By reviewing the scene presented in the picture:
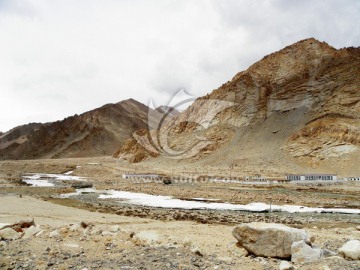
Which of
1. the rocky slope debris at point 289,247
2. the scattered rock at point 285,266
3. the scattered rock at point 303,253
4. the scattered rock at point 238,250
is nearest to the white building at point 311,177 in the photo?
the scattered rock at point 238,250

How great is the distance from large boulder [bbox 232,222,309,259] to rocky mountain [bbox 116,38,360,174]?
61.5 metres

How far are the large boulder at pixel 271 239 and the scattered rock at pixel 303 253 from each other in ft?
0.76

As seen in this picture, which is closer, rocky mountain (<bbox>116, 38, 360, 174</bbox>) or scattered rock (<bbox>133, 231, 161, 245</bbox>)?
scattered rock (<bbox>133, 231, 161, 245</bbox>)

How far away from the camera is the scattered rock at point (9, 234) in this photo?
1111cm

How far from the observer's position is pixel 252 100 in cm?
9506

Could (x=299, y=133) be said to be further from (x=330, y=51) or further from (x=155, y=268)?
(x=155, y=268)

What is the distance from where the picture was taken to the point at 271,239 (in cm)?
926

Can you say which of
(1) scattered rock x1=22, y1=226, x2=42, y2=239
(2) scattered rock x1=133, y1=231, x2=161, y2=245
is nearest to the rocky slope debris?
(2) scattered rock x1=133, y1=231, x2=161, y2=245

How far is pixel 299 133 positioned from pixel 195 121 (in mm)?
28703

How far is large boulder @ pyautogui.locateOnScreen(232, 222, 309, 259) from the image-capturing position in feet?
29.8

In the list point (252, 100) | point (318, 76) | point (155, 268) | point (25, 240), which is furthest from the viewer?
point (252, 100)

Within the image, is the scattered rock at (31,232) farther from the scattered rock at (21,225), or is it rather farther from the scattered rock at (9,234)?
the scattered rock at (21,225)

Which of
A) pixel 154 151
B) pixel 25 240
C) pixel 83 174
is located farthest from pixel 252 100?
pixel 25 240

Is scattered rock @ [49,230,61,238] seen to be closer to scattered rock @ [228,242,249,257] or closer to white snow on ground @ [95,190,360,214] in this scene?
scattered rock @ [228,242,249,257]
